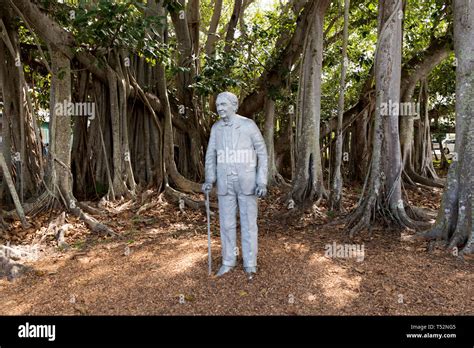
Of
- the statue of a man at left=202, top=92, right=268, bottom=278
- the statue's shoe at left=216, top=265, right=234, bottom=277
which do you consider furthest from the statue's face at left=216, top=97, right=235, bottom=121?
the statue's shoe at left=216, top=265, right=234, bottom=277

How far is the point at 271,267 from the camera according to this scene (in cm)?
375

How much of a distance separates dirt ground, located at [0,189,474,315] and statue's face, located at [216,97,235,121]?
1.48 metres

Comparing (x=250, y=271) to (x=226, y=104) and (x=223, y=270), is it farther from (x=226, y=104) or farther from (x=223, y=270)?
(x=226, y=104)

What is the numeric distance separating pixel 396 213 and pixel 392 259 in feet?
3.35

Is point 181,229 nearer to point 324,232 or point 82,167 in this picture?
point 324,232

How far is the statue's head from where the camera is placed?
3.28 metres

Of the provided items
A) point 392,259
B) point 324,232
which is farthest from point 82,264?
point 392,259

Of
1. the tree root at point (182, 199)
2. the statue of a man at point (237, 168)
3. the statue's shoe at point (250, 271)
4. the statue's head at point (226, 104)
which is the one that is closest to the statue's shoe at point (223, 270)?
the statue of a man at point (237, 168)

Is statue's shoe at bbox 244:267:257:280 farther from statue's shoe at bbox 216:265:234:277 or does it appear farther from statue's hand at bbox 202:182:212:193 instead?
statue's hand at bbox 202:182:212:193

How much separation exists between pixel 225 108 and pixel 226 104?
0.04 metres

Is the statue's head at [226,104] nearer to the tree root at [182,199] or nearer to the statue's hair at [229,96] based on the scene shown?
the statue's hair at [229,96]

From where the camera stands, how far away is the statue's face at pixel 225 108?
328 centimetres

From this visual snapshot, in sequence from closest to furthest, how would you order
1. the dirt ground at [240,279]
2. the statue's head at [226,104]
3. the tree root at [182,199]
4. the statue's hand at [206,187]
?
the dirt ground at [240,279]
the statue's head at [226,104]
the statue's hand at [206,187]
the tree root at [182,199]

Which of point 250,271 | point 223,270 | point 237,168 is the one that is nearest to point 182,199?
point 223,270
